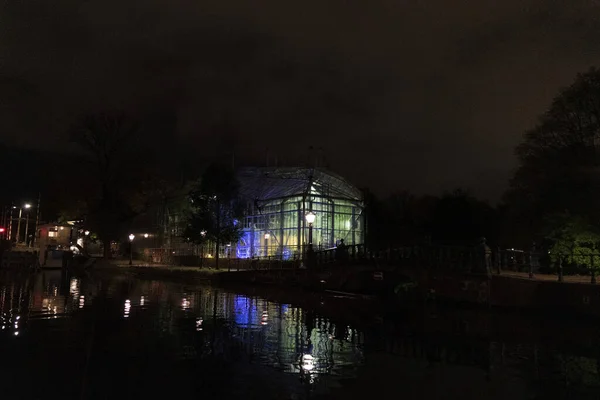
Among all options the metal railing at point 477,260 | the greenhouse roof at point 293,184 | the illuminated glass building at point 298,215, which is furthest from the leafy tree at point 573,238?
the greenhouse roof at point 293,184

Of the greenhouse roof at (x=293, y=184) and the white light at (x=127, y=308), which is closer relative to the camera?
the white light at (x=127, y=308)

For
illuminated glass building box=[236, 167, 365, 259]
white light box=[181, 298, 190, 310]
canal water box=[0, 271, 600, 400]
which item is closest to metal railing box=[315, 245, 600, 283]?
canal water box=[0, 271, 600, 400]

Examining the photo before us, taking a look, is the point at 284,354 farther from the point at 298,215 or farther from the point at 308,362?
the point at 298,215

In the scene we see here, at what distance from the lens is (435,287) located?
24562 mm

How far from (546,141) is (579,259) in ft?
20.3

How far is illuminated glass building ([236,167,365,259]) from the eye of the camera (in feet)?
146

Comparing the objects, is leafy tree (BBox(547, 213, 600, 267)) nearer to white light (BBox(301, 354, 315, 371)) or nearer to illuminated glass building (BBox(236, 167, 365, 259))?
white light (BBox(301, 354, 315, 371))

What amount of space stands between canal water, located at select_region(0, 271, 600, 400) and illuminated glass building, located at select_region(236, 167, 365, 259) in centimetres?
2350

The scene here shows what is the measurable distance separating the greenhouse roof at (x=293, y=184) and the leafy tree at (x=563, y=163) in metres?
21.1

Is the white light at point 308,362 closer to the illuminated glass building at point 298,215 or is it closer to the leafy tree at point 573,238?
the leafy tree at point 573,238

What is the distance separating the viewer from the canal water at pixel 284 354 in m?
8.91

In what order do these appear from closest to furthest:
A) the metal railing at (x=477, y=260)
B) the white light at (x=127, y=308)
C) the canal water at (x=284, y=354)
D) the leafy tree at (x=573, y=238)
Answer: the canal water at (x=284, y=354)
the white light at (x=127, y=308)
the metal railing at (x=477, y=260)
the leafy tree at (x=573, y=238)

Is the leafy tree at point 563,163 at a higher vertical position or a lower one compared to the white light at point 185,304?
higher

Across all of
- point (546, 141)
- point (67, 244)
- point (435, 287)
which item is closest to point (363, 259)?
point (435, 287)
